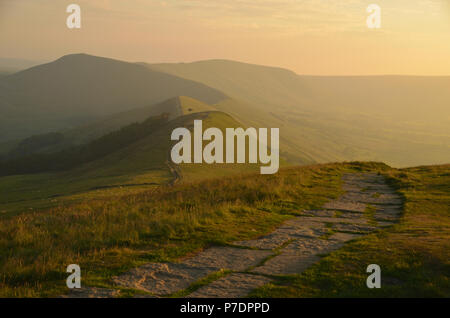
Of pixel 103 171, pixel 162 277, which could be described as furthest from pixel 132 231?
pixel 103 171

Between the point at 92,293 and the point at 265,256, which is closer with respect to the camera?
the point at 92,293

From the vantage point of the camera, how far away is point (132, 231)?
12.8 meters

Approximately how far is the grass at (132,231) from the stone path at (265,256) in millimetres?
501

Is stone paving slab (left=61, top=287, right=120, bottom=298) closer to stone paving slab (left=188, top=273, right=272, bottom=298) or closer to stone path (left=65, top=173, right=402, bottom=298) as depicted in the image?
stone path (left=65, top=173, right=402, bottom=298)

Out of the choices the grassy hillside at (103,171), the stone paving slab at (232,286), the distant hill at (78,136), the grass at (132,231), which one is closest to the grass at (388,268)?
the stone paving slab at (232,286)

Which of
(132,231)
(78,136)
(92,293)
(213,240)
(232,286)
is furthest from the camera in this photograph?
(78,136)

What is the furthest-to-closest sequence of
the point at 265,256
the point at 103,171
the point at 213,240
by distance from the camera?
the point at 103,171 → the point at 213,240 → the point at 265,256

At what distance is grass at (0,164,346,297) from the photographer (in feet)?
31.1

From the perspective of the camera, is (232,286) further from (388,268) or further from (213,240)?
(213,240)

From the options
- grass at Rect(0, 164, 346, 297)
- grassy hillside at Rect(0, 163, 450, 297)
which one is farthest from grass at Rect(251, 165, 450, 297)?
grass at Rect(0, 164, 346, 297)

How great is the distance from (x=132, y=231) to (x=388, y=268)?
22.9 feet

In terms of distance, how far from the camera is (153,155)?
6131 centimetres

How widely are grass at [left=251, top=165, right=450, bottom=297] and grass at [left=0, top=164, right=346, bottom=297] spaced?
10.4 ft
